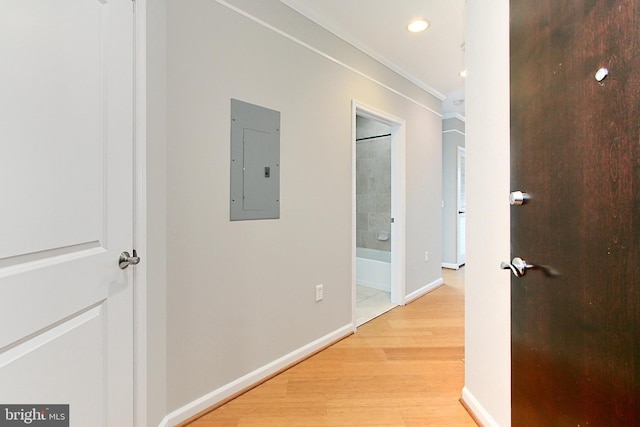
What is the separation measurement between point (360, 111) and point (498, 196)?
1.71m

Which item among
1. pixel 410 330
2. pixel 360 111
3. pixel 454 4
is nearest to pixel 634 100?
pixel 454 4

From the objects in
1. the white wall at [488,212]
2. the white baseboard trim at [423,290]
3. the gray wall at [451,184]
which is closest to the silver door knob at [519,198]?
the white wall at [488,212]

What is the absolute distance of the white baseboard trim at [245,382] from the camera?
5.02ft

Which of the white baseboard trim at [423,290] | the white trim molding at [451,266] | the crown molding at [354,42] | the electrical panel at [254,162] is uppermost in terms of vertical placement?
the crown molding at [354,42]

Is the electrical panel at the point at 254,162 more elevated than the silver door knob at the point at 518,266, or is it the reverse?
the electrical panel at the point at 254,162

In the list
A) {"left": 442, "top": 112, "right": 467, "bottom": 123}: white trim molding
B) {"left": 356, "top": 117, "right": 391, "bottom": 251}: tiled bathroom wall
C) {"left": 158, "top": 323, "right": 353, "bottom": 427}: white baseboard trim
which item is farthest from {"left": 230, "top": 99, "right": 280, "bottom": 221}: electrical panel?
{"left": 442, "top": 112, "right": 467, "bottom": 123}: white trim molding

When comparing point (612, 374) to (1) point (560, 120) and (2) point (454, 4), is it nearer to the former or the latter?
(1) point (560, 120)

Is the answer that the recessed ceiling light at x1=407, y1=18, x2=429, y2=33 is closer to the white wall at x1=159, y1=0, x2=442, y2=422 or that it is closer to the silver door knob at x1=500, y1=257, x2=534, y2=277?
the white wall at x1=159, y1=0, x2=442, y2=422

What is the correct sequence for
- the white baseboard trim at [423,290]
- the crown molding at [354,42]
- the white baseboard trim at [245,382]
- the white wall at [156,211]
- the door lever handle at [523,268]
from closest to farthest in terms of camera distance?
the door lever handle at [523,268] → the white wall at [156,211] → the white baseboard trim at [245,382] → the crown molding at [354,42] → the white baseboard trim at [423,290]

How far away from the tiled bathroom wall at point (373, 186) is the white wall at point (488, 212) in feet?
8.00

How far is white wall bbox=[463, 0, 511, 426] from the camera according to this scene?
1318mm
